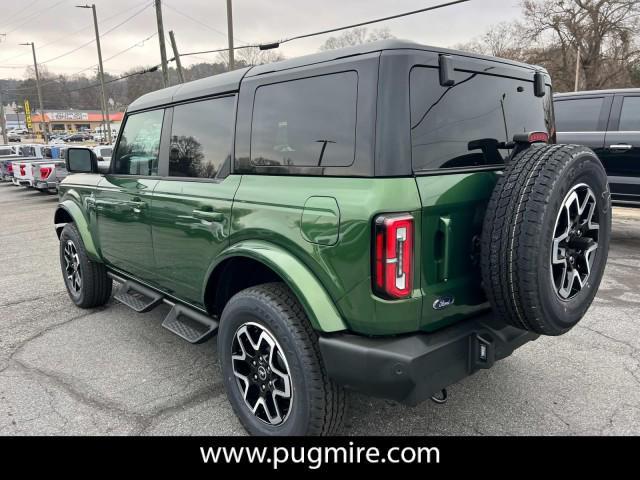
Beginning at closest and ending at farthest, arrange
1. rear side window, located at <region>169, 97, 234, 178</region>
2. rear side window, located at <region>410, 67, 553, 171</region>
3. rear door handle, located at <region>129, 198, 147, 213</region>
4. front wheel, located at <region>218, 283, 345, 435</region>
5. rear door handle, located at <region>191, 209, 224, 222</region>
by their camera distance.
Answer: rear side window, located at <region>410, 67, 553, 171</region> < front wheel, located at <region>218, 283, 345, 435</region> < rear door handle, located at <region>191, 209, 224, 222</region> < rear side window, located at <region>169, 97, 234, 178</region> < rear door handle, located at <region>129, 198, 147, 213</region>

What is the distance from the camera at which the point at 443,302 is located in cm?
213

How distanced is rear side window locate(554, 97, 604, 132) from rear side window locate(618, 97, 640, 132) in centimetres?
28

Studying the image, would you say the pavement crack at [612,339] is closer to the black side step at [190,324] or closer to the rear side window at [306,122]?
the rear side window at [306,122]

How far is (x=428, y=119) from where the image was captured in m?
2.12

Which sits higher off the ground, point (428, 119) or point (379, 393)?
point (428, 119)

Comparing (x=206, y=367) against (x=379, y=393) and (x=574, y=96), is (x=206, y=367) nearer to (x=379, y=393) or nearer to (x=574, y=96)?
(x=379, y=393)

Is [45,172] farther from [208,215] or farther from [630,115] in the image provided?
[630,115]

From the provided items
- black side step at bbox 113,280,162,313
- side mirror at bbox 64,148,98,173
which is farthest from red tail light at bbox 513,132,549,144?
side mirror at bbox 64,148,98,173

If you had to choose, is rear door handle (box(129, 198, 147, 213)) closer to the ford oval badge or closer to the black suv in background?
the ford oval badge

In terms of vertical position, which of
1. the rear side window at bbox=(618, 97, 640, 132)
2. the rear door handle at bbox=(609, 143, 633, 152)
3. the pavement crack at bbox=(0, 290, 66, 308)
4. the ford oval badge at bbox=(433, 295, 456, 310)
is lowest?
the pavement crack at bbox=(0, 290, 66, 308)

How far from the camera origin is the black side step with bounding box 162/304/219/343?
9.55ft

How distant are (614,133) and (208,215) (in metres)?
5.96
